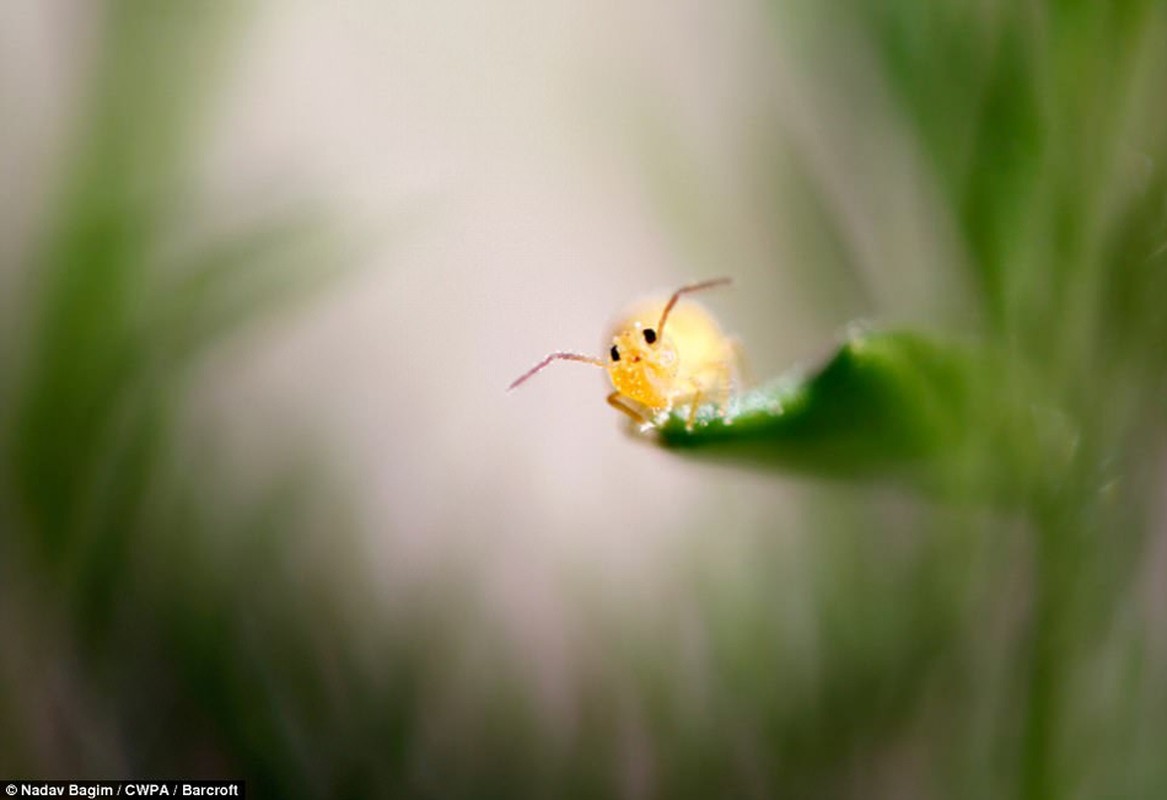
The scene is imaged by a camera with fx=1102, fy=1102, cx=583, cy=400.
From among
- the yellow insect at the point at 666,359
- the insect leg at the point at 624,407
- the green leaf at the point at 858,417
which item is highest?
the yellow insect at the point at 666,359

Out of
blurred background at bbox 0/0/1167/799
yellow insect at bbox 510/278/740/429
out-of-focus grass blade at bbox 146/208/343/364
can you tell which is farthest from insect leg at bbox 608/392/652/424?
out-of-focus grass blade at bbox 146/208/343/364

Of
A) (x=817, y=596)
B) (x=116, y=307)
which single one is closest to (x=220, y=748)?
(x=116, y=307)

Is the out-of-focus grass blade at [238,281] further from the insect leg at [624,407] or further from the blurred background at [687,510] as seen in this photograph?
the insect leg at [624,407]

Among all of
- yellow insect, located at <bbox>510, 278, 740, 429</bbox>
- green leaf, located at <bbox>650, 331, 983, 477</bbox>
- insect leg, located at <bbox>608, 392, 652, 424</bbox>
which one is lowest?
green leaf, located at <bbox>650, 331, 983, 477</bbox>

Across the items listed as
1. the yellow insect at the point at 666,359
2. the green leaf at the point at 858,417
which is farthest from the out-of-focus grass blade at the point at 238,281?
the green leaf at the point at 858,417

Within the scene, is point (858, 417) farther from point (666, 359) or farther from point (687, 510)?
point (687, 510)

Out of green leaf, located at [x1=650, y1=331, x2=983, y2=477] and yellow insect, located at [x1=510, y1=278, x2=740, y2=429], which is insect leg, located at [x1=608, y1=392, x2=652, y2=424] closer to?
yellow insect, located at [x1=510, y1=278, x2=740, y2=429]

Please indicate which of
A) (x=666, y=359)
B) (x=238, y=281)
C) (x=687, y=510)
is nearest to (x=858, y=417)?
(x=666, y=359)
